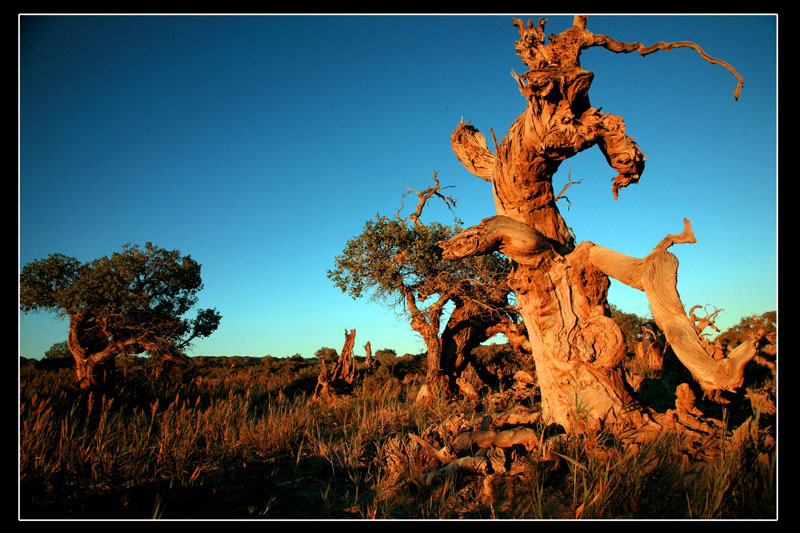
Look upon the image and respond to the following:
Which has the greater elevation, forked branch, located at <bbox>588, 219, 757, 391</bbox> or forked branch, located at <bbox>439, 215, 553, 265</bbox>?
forked branch, located at <bbox>439, 215, 553, 265</bbox>

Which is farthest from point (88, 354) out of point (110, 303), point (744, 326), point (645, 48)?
point (744, 326)

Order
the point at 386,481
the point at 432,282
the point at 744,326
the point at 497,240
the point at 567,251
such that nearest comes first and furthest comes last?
the point at 386,481
the point at 497,240
the point at 567,251
the point at 432,282
the point at 744,326

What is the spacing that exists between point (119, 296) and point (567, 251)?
1556 cm

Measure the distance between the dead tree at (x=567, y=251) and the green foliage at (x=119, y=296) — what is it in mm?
14005

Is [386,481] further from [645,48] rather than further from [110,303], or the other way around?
[110,303]

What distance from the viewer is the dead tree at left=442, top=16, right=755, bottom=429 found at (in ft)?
17.7

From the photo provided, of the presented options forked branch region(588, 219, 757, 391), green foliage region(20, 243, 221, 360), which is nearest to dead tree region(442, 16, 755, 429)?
forked branch region(588, 219, 757, 391)

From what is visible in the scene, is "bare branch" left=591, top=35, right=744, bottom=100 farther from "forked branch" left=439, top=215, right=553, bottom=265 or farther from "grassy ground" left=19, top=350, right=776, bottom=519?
"grassy ground" left=19, top=350, right=776, bottom=519

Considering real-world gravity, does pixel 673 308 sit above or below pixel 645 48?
below

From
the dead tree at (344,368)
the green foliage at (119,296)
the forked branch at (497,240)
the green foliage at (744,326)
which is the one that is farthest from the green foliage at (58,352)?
the green foliage at (744,326)

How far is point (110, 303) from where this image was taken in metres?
14.5
